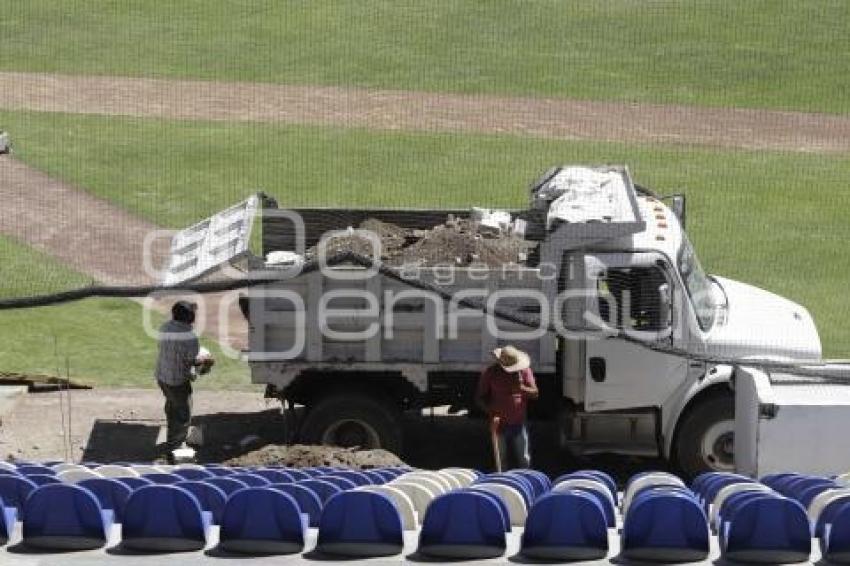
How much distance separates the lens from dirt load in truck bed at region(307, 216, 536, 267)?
48.5 ft

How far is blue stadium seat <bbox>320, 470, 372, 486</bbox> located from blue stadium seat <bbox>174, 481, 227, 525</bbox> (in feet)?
5.28

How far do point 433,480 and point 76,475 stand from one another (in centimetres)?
201

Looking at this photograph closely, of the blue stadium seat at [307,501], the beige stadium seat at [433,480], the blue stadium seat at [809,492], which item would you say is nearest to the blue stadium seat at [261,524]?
the blue stadium seat at [307,501]

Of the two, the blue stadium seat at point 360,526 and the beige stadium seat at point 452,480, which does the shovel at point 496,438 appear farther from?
the blue stadium seat at point 360,526

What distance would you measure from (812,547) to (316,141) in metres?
19.9

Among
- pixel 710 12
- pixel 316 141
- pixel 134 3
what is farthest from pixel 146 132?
pixel 710 12

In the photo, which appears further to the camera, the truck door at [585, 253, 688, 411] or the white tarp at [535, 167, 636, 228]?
the white tarp at [535, 167, 636, 228]

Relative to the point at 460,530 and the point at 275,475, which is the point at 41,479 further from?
the point at 460,530

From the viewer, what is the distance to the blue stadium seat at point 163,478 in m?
9.67

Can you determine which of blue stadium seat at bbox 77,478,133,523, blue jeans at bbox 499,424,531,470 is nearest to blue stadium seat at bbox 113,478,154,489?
blue stadium seat at bbox 77,478,133,523

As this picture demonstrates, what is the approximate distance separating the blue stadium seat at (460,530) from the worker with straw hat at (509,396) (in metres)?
5.66

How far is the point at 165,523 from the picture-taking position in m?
8.27

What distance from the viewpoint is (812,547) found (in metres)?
8.20

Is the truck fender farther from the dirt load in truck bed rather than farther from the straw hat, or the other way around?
the dirt load in truck bed
